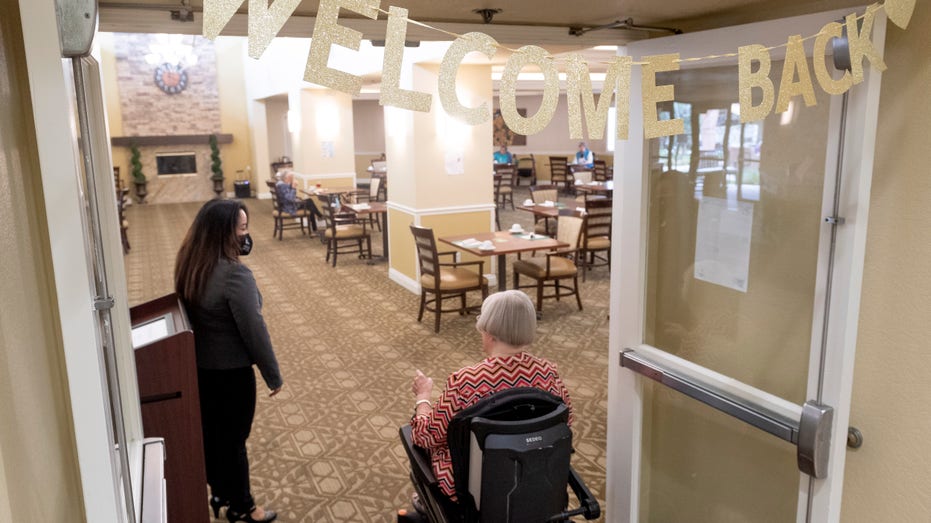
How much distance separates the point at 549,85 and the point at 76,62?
3.04 ft

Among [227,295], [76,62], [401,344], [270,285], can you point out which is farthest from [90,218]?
[270,285]

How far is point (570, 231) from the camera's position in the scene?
21.8 feet

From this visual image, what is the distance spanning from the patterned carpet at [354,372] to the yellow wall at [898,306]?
5.49 ft

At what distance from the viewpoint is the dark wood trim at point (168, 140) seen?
16219mm

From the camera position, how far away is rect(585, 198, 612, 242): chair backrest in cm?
753

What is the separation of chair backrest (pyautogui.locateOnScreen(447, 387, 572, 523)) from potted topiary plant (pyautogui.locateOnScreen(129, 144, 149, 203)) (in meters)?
16.6

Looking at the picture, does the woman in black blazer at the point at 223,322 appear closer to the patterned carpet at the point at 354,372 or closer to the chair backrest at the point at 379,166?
the patterned carpet at the point at 354,372

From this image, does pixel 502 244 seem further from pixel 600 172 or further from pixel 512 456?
pixel 600 172

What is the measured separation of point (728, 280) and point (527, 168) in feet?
55.5

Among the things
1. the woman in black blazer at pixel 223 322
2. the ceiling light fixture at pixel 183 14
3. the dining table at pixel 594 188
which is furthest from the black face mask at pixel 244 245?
the dining table at pixel 594 188

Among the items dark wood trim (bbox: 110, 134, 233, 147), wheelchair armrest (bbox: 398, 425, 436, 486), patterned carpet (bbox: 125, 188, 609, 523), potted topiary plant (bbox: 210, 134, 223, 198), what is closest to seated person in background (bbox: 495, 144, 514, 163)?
dark wood trim (bbox: 110, 134, 233, 147)

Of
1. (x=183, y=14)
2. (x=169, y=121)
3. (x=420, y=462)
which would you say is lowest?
(x=420, y=462)

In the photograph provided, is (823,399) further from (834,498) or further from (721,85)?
(721,85)

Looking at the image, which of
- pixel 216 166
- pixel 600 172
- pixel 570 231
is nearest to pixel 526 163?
pixel 600 172
